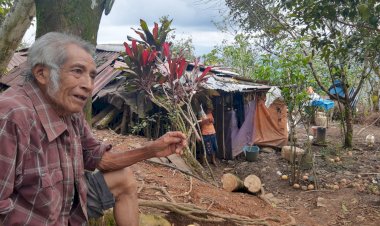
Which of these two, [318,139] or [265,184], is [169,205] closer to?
[265,184]

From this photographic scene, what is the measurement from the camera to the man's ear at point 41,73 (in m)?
2.02

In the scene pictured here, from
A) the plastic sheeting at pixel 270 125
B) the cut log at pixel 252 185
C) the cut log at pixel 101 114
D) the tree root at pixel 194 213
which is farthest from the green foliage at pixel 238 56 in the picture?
the tree root at pixel 194 213

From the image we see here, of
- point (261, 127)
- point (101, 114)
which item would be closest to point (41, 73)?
point (101, 114)

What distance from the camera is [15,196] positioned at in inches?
75.2

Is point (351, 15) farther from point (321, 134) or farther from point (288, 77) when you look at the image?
point (321, 134)

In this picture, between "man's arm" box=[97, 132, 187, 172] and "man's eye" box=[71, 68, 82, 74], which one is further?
"man's arm" box=[97, 132, 187, 172]

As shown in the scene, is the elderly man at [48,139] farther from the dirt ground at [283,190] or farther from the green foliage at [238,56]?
the green foliage at [238,56]

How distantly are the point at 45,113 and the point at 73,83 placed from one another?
0.21 m

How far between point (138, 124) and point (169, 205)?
203 inches

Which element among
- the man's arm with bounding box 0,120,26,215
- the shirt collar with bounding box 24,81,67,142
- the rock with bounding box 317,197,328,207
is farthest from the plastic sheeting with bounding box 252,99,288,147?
the man's arm with bounding box 0,120,26,215

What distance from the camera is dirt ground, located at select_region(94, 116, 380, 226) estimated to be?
479 cm

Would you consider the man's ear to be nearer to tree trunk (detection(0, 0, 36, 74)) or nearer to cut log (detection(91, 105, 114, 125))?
Answer: tree trunk (detection(0, 0, 36, 74))

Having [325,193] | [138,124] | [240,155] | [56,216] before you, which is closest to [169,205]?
[56,216]

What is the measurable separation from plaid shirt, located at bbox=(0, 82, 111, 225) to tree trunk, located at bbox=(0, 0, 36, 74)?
129 centimetres
